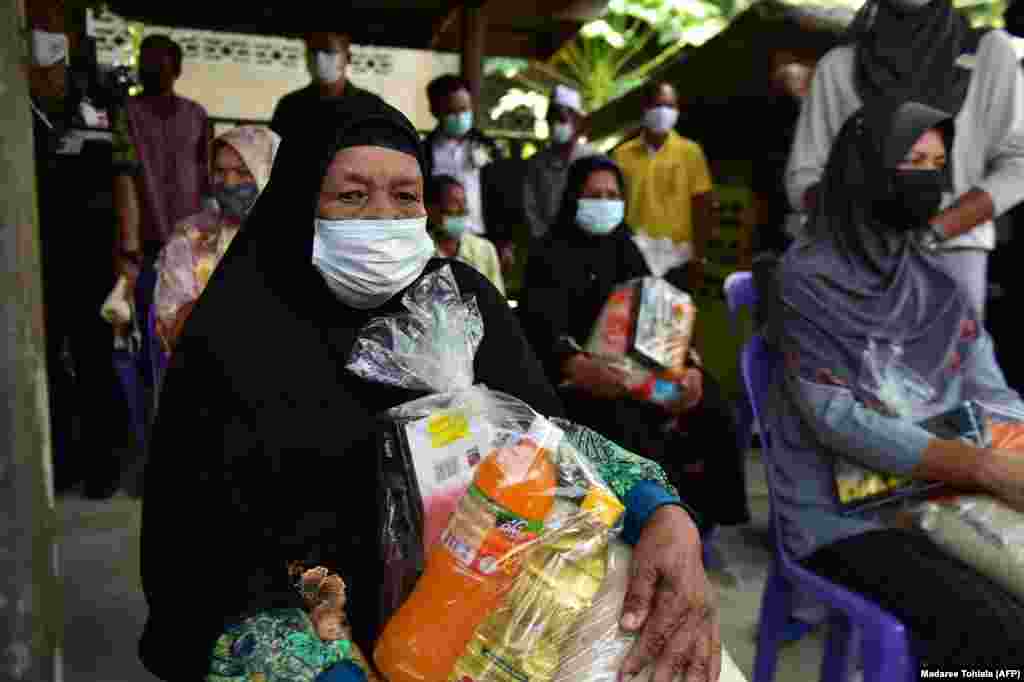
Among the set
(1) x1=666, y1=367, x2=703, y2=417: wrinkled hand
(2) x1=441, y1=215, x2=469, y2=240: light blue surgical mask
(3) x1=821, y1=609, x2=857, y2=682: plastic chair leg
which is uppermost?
(2) x1=441, y1=215, x2=469, y2=240: light blue surgical mask

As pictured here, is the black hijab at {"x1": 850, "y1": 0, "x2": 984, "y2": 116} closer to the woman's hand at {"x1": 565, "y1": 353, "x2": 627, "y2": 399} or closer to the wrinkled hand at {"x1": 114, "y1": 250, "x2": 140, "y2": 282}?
the woman's hand at {"x1": 565, "y1": 353, "x2": 627, "y2": 399}

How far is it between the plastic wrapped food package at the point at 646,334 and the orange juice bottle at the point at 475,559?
6.26 feet

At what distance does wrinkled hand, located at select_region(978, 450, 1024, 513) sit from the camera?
1.88 m

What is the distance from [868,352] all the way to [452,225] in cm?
231

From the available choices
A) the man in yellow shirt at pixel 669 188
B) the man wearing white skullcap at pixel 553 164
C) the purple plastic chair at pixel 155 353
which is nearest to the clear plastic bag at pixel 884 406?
the purple plastic chair at pixel 155 353

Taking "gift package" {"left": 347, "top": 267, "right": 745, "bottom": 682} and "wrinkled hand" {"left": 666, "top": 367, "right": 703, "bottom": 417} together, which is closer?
"gift package" {"left": 347, "top": 267, "right": 745, "bottom": 682}

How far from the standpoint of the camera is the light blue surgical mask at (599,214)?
3.76 metres

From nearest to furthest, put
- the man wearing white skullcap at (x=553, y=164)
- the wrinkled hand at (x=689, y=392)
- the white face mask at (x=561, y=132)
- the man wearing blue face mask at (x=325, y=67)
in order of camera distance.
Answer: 1. the wrinkled hand at (x=689, y=392)
2. the man wearing blue face mask at (x=325, y=67)
3. the man wearing white skullcap at (x=553, y=164)
4. the white face mask at (x=561, y=132)

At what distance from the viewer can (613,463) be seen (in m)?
1.49

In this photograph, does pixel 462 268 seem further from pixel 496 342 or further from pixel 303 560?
pixel 303 560

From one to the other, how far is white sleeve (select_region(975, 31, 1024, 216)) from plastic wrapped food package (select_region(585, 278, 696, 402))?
3.51 ft

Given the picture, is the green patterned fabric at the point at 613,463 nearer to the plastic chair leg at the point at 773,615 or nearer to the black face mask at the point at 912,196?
the plastic chair leg at the point at 773,615

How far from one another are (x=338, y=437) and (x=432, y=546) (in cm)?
30

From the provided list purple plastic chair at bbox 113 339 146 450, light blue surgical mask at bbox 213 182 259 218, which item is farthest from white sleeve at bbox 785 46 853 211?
purple plastic chair at bbox 113 339 146 450
